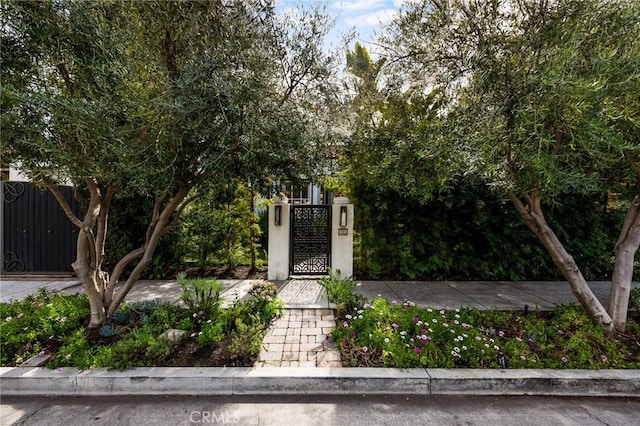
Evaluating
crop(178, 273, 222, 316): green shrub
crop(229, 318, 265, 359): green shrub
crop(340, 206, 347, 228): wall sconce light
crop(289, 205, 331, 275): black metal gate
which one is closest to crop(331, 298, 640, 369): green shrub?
crop(229, 318, 265, 359): green shrub

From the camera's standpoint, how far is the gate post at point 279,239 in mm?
6098

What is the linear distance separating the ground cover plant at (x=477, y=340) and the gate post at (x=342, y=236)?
2263 millimetres

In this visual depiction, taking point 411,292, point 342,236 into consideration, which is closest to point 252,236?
point 342,236

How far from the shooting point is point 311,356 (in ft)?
10.3

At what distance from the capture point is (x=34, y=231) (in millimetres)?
6102

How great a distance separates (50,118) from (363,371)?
12.1 feet

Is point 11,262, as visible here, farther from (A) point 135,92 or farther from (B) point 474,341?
(B) point 474,341

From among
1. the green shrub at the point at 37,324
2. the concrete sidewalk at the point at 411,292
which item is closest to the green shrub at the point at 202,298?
the concrete sidewalk at the point at 411,292

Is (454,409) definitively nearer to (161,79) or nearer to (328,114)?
(328,114)

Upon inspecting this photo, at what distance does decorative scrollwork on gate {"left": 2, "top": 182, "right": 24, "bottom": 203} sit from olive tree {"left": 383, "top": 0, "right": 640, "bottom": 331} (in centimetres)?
791

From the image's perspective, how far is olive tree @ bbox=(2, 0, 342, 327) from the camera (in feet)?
8.55

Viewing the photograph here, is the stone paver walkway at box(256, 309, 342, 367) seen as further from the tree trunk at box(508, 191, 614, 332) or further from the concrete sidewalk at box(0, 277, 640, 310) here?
the tree trunk at box(508, 191, 614, 332)

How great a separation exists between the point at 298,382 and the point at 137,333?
1852mm

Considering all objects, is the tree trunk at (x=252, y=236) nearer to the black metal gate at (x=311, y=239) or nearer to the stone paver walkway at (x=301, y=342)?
the black metal gate at (x=311, y=239)
